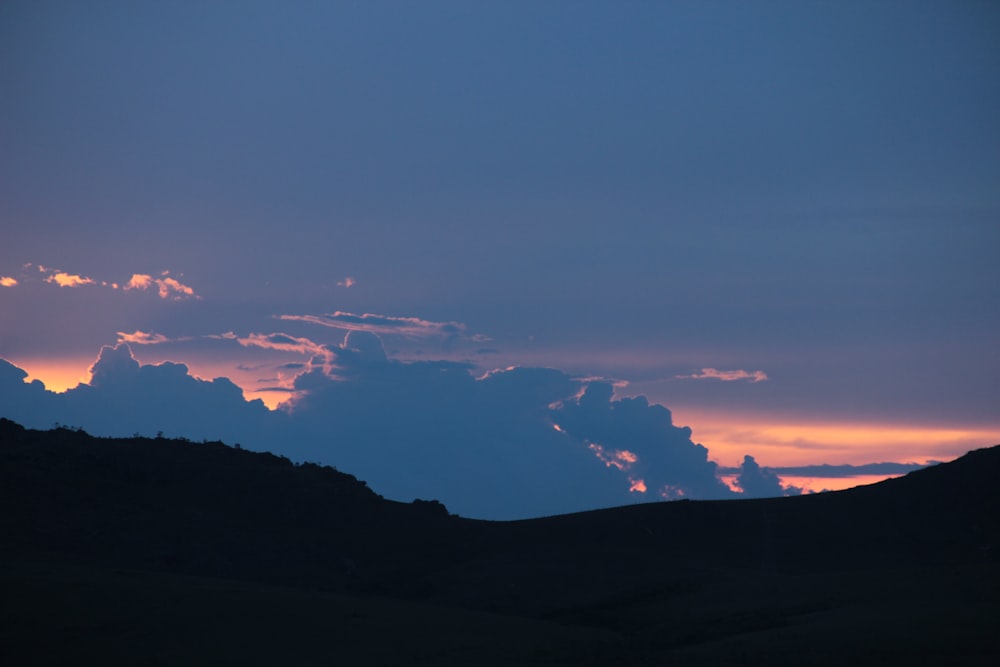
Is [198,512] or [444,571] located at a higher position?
[198,512]

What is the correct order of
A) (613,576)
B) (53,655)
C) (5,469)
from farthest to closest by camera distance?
(5,469) → (613,576) → (53,655)

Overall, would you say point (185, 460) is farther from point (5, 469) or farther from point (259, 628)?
point (259, 628)

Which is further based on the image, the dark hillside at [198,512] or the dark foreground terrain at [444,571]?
the dark hillside at [198,512]

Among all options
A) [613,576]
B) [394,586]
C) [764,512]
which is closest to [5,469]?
[394,586]

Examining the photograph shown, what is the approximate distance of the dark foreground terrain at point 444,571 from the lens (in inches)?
1175

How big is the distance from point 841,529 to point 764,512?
16.7ft

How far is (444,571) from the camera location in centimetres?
5381

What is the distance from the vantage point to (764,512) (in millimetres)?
61781

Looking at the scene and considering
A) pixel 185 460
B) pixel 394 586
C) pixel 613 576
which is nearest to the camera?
pixel 613 576

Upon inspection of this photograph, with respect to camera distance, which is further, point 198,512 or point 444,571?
point 198,512

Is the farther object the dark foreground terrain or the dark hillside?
the dark hillside

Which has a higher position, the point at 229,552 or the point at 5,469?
the point at 5,469

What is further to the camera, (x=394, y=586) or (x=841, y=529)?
(x=841, y=529)

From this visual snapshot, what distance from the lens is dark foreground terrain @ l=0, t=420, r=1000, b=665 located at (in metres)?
29.8
